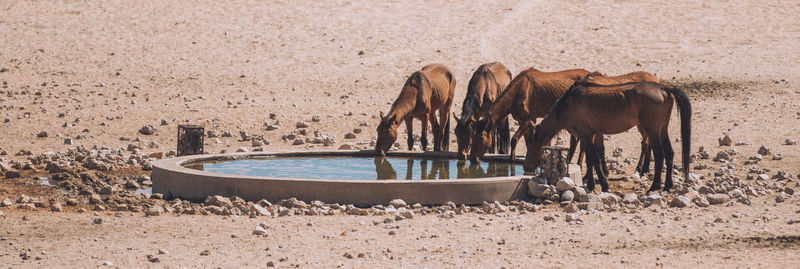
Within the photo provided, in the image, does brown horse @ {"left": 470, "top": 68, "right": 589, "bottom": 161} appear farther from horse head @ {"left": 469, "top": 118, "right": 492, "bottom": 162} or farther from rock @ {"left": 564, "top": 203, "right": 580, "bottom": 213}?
rock @ {"left": 564, "top": 203, "right": 580, "bottom": 213}

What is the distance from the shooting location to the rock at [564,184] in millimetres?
12242

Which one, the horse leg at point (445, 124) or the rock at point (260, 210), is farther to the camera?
the horse leg at point (445, 124)

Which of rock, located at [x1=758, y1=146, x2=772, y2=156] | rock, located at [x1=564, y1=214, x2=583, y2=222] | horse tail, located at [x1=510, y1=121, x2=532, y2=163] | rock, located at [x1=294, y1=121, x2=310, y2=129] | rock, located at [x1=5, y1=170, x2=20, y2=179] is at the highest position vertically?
horse tail, located at [x1=510, y1=121, x2=532, y2=163]

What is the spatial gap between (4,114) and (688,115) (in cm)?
1507

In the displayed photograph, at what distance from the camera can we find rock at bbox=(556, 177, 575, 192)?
40.2ft

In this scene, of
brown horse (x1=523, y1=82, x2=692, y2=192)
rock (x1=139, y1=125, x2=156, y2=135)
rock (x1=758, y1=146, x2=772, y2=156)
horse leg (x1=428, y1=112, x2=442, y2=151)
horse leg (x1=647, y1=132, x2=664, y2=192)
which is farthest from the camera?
rock (x1=139, y1=125, x2=156, y2=135)

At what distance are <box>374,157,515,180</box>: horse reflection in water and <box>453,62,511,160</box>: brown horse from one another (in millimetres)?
336

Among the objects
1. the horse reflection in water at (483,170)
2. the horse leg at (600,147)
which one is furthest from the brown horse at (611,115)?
the horse reflection in water at (483,170)

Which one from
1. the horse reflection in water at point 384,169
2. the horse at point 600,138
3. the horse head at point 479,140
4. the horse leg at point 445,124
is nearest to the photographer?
the horse at point 600,138

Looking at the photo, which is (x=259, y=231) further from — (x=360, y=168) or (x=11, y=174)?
(x=11, y=174)

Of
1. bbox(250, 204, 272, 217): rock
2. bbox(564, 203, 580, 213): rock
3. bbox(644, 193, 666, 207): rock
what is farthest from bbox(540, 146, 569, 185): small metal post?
bbox(250, 204, 272, 217): rock

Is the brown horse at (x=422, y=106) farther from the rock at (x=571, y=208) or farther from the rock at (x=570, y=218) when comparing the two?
the rock at (x=570, y=218)

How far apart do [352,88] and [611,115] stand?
13526mm

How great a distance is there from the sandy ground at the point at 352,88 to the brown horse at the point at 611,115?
1.49 meters
